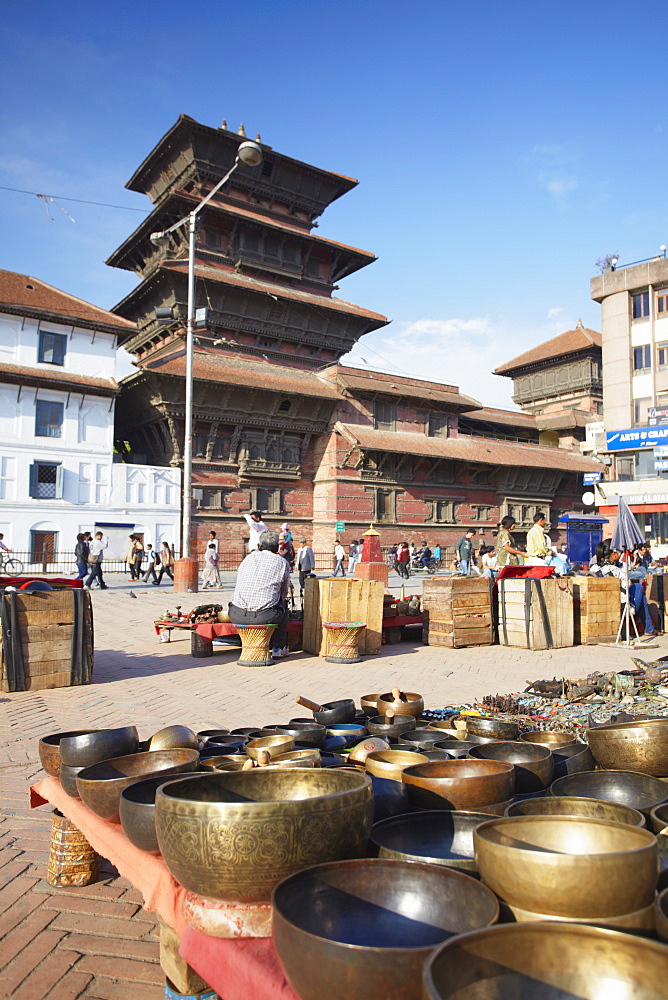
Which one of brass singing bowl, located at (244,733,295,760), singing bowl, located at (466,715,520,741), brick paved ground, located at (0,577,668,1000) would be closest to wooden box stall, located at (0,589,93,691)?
brick paved ground, located at (0,577,668,1000)

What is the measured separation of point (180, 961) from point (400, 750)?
124 centimetres

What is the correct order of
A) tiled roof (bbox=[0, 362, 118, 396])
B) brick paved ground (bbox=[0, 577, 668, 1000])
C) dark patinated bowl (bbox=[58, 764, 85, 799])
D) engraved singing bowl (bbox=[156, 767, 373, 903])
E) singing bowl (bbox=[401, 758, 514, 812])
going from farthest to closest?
tiled roof (bbox=[0, 362, 118, 396]) < dark patinated bowl (bbox=[58, 764, 85, 799]) < brick paved ground (bbox=[0, 577, 668, 1000]) < singing bowl (bbox=[401, 758, 514, 812]) < engraved singing bowl (bbox=[156, 767, 373, 903])

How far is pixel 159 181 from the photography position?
110 ft

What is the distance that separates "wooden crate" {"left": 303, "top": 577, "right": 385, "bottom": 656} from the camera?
887 cm

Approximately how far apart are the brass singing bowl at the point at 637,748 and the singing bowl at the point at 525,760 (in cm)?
23

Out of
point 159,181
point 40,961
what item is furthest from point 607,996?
point 159,181

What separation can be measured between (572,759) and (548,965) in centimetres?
168

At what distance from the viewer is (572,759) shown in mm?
2773

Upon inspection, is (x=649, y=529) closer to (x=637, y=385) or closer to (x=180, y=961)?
(x=637, y=385)

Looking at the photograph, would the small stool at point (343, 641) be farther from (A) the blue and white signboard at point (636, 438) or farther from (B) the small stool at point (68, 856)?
(A) the blue and white signboard at point (636, 438)

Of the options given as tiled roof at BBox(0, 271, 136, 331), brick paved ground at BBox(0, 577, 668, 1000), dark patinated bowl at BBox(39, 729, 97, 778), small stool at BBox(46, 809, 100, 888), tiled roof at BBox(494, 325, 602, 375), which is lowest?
brick paved ground at BBox(0, 577, 668, 1000)

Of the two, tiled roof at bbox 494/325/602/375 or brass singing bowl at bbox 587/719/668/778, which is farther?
tiled roof at bbox 494/325/602/375

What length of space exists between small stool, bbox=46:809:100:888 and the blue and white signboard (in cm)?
3445

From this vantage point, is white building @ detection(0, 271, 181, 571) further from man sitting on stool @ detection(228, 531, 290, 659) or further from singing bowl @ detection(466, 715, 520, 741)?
singing bowl @ detection(466, 715, 520, 741)
